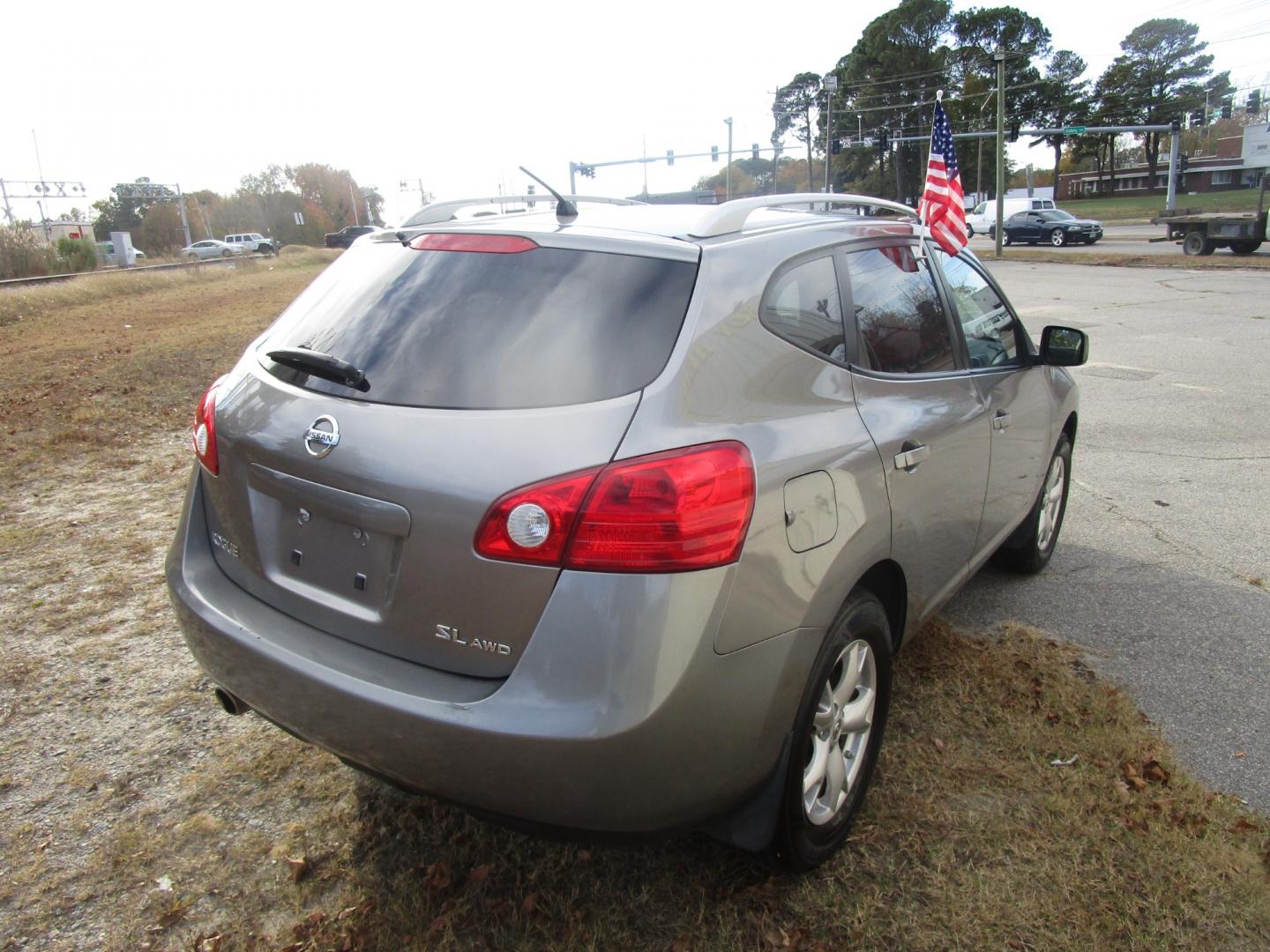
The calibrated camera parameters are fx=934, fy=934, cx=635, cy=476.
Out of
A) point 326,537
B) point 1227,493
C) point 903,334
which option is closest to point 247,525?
point 326,537

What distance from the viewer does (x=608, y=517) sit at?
1894 millimetres

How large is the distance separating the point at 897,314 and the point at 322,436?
1.85m

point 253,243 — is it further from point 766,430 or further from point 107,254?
point 766,430

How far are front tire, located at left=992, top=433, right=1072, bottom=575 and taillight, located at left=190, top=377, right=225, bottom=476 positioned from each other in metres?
3.28

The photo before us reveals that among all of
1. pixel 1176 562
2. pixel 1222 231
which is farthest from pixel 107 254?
pixel 1176 562

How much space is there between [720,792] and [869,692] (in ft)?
2.50

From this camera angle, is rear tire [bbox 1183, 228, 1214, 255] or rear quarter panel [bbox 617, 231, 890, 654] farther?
rear tire [bbox 1183, 228, 1214, 255]

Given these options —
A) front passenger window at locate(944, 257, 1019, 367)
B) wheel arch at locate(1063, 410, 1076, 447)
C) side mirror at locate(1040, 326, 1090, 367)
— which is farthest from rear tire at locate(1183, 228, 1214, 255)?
front passenger window at locate(944, 257, 1019, 367)

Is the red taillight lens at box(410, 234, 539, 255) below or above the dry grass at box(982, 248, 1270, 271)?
above

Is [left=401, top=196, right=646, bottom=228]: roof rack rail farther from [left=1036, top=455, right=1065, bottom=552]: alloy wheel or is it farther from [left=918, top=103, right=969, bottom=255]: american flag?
[left=918, top=103, right=969, bottom=255]: american flag

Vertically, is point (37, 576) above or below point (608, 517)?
below

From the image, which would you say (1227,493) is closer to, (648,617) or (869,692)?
(869,692)

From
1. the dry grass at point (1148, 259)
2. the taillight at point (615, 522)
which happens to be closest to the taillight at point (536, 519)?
the taillight at point (615, 522)

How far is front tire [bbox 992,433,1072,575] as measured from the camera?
4309 millimetres
